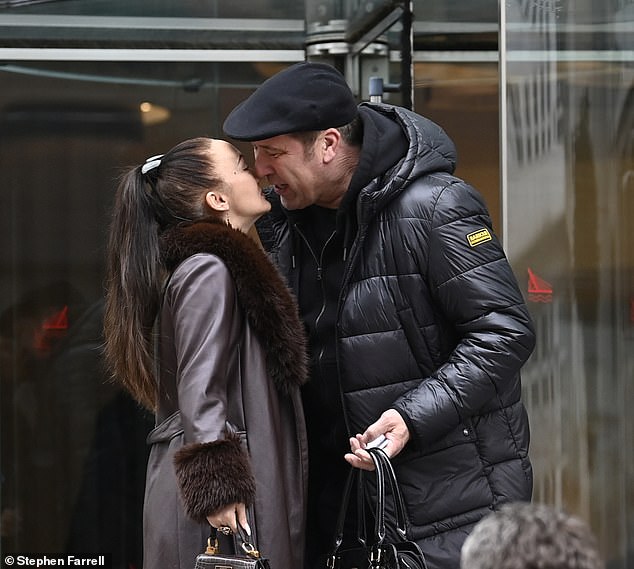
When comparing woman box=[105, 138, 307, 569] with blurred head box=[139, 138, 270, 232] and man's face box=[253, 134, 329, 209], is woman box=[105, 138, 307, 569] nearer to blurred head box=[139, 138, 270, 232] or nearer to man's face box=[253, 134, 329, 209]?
blurred head box=[139, 138, 270, 232]

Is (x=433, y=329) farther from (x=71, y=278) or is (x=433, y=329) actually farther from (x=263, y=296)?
(x=71, y=278)

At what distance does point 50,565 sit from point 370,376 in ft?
8.67

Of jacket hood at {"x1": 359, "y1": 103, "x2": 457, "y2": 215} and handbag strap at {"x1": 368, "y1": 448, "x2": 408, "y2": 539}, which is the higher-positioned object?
jacket hood at {"x1": 359, "y1": 103, "x2": 457, "y2": 215}

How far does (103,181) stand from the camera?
17.3 feet

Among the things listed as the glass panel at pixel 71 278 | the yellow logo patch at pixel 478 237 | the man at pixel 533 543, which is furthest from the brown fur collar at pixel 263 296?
the glass panel at pixel 71 278

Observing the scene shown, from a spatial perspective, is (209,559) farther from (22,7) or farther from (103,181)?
(22,7)

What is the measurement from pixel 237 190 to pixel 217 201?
0.21 ft

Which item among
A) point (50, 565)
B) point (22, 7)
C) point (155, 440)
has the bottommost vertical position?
point (50, 565)

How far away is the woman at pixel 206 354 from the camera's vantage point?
3.10 m

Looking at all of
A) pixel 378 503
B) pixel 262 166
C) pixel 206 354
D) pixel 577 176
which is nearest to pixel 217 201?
pixel 262 166

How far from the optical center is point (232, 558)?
3.00 meters

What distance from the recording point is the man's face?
334cm

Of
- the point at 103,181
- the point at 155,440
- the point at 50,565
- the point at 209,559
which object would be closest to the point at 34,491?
the point at 50,565

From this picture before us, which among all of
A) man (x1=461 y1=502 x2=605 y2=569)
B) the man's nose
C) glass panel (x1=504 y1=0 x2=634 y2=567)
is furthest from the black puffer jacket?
glass panel (x1=504 y1=0 x2=634 y2=567)
